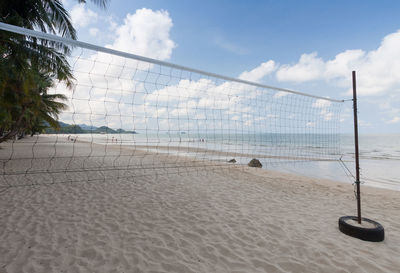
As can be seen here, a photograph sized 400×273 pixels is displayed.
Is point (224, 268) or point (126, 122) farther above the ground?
point (126, 122)

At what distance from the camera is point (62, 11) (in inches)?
256

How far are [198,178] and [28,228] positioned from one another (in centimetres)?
347

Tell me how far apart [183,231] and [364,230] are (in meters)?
1.97

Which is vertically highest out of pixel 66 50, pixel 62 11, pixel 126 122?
pixel 62 11

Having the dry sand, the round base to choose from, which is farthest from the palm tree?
the round base

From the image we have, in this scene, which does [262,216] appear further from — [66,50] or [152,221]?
[66,50]

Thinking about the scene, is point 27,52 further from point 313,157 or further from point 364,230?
point 313,157

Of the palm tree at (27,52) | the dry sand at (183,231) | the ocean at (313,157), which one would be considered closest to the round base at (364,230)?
the dry sand at (183,231)

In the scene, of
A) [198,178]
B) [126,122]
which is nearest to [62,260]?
[126,122]

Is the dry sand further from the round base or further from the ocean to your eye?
the ocean

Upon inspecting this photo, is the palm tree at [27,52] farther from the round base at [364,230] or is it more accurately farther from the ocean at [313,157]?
the round base at [364,230]

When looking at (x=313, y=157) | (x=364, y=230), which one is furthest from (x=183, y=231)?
(x=313, y=157)

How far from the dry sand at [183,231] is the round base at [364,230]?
0.22ft

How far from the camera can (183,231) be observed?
2311 millimetres
